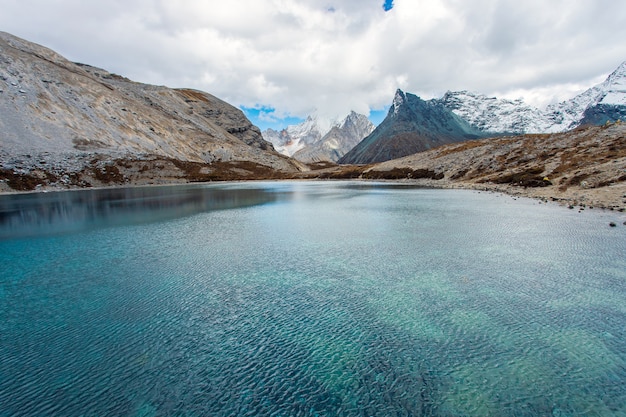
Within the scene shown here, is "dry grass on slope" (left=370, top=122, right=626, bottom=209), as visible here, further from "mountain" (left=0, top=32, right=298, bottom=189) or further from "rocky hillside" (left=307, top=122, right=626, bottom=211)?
"mountain" (left=0, top=32, right=298, bottom=189)

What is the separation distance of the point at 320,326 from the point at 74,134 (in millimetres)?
161406

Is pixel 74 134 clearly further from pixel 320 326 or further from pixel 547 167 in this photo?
pixel 547 167

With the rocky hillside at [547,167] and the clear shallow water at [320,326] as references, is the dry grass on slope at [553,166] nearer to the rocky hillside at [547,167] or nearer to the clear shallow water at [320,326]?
the rocky hillside at [547,167]

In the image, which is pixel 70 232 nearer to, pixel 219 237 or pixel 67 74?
pixel 219 237

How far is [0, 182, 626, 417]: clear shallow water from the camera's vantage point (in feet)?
35.9

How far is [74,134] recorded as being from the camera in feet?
447

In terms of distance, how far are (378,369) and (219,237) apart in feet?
85.0

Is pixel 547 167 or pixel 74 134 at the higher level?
pixel 74 134

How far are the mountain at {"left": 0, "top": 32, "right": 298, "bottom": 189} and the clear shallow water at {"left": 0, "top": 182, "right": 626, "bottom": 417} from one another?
105 m

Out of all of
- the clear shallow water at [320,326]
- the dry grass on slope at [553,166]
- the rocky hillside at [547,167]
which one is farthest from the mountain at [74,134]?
the dry grass on slope at [553,166]

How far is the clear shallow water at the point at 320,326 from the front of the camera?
35.9ft

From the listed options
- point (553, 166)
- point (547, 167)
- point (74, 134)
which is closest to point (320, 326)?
point (553, 166)

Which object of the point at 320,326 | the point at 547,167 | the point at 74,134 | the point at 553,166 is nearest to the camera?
the point at 320,326

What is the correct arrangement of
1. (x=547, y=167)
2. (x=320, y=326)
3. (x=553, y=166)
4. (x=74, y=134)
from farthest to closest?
(x=74, y=134), (x=547, y=167), (x=553, y=166), (x=320, y=326)
